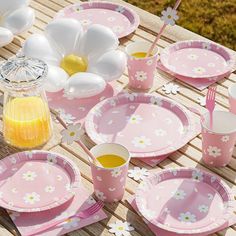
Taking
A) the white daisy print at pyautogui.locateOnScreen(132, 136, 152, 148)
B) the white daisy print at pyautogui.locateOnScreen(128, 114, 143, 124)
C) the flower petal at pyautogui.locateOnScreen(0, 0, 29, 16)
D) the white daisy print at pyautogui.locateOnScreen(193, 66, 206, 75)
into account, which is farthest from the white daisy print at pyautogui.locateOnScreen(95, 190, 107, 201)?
the flower petal at pyautogui.locateOnScreen(0, 0, 29, 16)

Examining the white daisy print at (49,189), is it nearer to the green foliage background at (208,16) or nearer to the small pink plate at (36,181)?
the small pink plate at (36,181)

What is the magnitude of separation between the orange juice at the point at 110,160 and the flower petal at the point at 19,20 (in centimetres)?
87

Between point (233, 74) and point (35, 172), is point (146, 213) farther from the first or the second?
point (233, 74)

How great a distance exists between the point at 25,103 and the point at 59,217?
1.33ft

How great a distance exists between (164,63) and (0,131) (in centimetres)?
63

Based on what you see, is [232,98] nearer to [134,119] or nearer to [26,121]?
[134,119]

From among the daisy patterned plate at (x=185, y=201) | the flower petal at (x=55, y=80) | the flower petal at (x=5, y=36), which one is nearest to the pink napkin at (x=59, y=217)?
the daisy patterned plate at (x=185, y=201)

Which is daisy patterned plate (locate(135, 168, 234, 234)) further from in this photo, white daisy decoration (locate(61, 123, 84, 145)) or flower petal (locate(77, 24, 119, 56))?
flower petal (locate(77, 24, 119, 56))

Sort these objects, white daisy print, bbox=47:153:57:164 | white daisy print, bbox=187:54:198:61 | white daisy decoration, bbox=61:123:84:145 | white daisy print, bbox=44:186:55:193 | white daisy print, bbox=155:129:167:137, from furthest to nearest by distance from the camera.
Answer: white daisy print, bbox=187:54:198:61 → white daisy print, bbox=155:129:167:137 → white daisy print, bbox=47:153:57:164 → white daisy print, bbox=44:186:55:193 → white daisy decoration, bbox=61:123:84:145

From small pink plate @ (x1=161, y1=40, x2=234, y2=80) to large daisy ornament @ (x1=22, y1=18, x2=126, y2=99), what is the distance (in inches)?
A: 8.3


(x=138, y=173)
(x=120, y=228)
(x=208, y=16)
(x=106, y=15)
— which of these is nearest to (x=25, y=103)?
(x=138, y=173)

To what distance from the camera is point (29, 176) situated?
200 centimetres

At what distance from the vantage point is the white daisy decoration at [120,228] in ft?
5.98

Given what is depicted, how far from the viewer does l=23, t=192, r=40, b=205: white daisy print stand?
1907 millimetres
